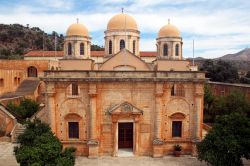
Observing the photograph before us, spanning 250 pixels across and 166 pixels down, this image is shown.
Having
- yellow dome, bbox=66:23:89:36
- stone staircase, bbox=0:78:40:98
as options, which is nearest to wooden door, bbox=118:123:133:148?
yellow dome, bbox=66:23:89:36

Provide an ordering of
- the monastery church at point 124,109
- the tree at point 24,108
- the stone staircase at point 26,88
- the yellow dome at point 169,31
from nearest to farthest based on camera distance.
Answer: the monastery church at point 124,109, the yellow dome at point 169,31, the tree at point 24,108, the stone staircase at point 26,88

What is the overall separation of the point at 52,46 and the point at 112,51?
65.7 metres

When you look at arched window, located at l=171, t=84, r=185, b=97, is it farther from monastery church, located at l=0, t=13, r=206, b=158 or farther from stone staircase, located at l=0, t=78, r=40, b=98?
stone staircase, located at l=0, t=78, r=40, b=98

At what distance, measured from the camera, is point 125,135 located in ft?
72.0

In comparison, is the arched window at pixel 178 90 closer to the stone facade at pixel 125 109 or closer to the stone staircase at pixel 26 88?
the stone facade at pixel 125 109

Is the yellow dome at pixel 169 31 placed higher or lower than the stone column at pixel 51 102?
higher

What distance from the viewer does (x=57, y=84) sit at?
818 inches

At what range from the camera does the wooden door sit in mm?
21688

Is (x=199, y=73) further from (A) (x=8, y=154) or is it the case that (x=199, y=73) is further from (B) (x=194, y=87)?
(A) (x=8, y=154)

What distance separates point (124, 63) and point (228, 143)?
38.0 ft

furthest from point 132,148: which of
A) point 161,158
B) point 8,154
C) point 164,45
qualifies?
point 164,45

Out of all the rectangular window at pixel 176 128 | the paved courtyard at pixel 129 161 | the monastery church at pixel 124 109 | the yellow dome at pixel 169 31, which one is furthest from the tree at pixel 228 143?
the yellow dome at pixel 169 31

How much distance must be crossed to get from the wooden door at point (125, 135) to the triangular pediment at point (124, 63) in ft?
17.5

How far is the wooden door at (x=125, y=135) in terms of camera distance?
21688 millimetres
